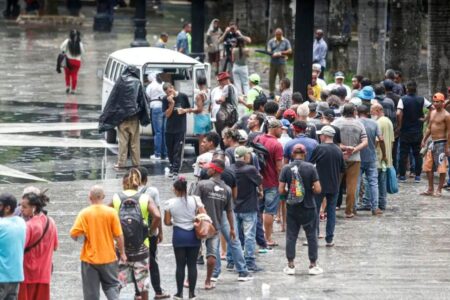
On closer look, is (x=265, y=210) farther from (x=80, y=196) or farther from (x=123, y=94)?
(x=123, y=94)

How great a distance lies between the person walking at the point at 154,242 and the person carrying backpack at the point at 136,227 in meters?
0.15

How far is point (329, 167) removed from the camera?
1845cm

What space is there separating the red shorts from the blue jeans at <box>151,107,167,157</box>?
34.2ft

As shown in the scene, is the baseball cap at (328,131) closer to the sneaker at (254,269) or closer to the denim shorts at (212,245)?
the sneaker at (254,269)

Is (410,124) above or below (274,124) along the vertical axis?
below

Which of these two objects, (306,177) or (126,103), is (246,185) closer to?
(306,177)

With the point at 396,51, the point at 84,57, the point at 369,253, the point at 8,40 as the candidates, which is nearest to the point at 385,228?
the point at 369,253

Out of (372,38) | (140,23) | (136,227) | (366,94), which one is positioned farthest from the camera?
(140,23)

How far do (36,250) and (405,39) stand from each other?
22220 mm

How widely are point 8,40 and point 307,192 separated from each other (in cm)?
3255

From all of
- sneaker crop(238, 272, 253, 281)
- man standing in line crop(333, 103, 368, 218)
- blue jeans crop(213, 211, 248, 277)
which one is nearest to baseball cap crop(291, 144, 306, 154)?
blue jeans crop(213, 211, 248, 277)

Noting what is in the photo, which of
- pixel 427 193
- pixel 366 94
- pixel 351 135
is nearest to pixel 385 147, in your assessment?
pixel 351 135

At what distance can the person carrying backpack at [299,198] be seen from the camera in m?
16.9

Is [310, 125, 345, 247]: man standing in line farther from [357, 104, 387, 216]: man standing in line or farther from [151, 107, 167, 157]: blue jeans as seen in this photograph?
[151, 107, 167, 157]: blue jeans
